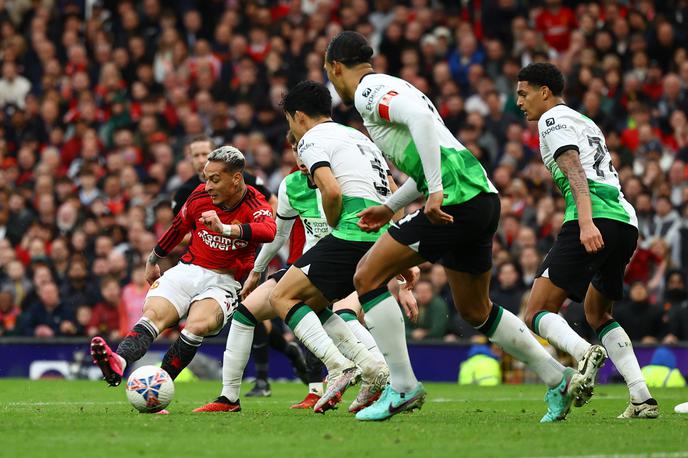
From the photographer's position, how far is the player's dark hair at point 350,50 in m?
8.70

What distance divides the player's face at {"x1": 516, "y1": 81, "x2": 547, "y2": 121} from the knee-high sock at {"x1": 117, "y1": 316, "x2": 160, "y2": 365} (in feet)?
10.8

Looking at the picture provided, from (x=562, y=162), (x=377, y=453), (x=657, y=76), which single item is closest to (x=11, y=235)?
(x=657, y=76)

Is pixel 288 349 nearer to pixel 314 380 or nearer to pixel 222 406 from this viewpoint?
pixel 314 380

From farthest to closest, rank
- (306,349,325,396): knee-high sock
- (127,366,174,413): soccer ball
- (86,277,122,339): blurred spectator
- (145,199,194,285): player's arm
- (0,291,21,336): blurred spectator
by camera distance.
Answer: (0,291,21,336): blurred spectator, (86,277,122,339): blurred spectator, (306,349,325,396): knee-high sock, (145,199,194,285): player's arm, (127,366,174,413): soccer ball

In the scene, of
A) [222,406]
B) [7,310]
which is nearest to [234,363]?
[222,406]

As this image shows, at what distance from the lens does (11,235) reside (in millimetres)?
20547

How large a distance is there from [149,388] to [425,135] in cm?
283

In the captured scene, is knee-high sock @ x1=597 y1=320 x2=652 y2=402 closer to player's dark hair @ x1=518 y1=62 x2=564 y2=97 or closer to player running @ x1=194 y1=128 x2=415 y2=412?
player running @ x1=194 y1=128 x2=415 y2=412

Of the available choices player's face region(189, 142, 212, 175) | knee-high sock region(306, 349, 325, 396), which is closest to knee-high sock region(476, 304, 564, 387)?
knee-high sock region(306, 349, 325, 396)

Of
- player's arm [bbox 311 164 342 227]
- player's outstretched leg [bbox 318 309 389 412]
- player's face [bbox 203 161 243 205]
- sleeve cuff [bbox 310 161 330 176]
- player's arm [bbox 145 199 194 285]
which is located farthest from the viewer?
player's arm [bbox 145 199 194 285]

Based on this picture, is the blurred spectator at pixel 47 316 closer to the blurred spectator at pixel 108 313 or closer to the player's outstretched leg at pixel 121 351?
the blurred spectator at pixel 108 313

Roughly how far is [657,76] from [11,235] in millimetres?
10102

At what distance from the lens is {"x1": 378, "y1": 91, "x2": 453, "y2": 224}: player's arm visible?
7.91 meters

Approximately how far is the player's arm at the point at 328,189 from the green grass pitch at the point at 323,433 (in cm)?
143
